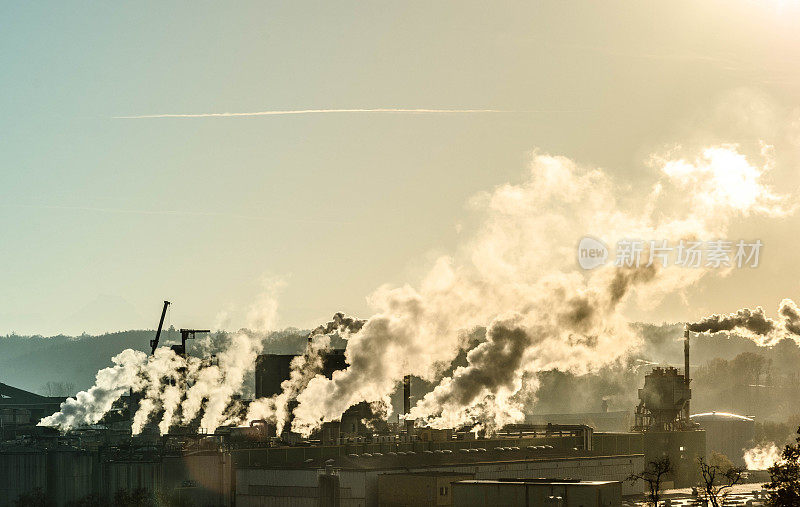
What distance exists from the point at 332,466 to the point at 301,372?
57.4m

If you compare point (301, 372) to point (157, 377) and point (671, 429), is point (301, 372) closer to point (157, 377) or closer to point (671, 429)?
point (157, 377)

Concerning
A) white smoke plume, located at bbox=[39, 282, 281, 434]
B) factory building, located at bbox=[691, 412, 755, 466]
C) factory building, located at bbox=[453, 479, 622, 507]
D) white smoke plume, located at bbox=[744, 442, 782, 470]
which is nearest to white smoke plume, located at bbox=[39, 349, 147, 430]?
white smoke plume, located at bbox=[39, 282, 281, 434]

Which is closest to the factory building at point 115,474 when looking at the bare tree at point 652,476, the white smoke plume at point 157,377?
the bare tree at point 652,476

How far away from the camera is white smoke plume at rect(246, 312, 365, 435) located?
13725cm

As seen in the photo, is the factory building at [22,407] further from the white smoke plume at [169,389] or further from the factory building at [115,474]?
the factory building at [115,474]

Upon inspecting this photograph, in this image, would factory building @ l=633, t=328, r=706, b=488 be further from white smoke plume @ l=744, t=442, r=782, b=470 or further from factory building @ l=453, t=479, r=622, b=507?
factory building @ l=453, t=479, r=622, b=507

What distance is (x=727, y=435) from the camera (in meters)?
185

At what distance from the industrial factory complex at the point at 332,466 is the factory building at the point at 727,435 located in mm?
51538

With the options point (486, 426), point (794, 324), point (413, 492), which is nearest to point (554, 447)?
point (486, 426)

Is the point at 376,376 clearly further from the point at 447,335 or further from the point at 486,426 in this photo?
the point at 486,426

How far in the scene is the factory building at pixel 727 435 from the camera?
7165 inches

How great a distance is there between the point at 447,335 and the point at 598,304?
15207 millimetres

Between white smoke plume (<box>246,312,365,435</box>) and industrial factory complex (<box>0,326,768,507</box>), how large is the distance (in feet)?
27.9

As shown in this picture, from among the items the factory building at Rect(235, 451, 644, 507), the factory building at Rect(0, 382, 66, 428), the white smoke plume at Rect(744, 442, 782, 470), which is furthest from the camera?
the white smoke plume at Rect(744, 442, 782, 470)
